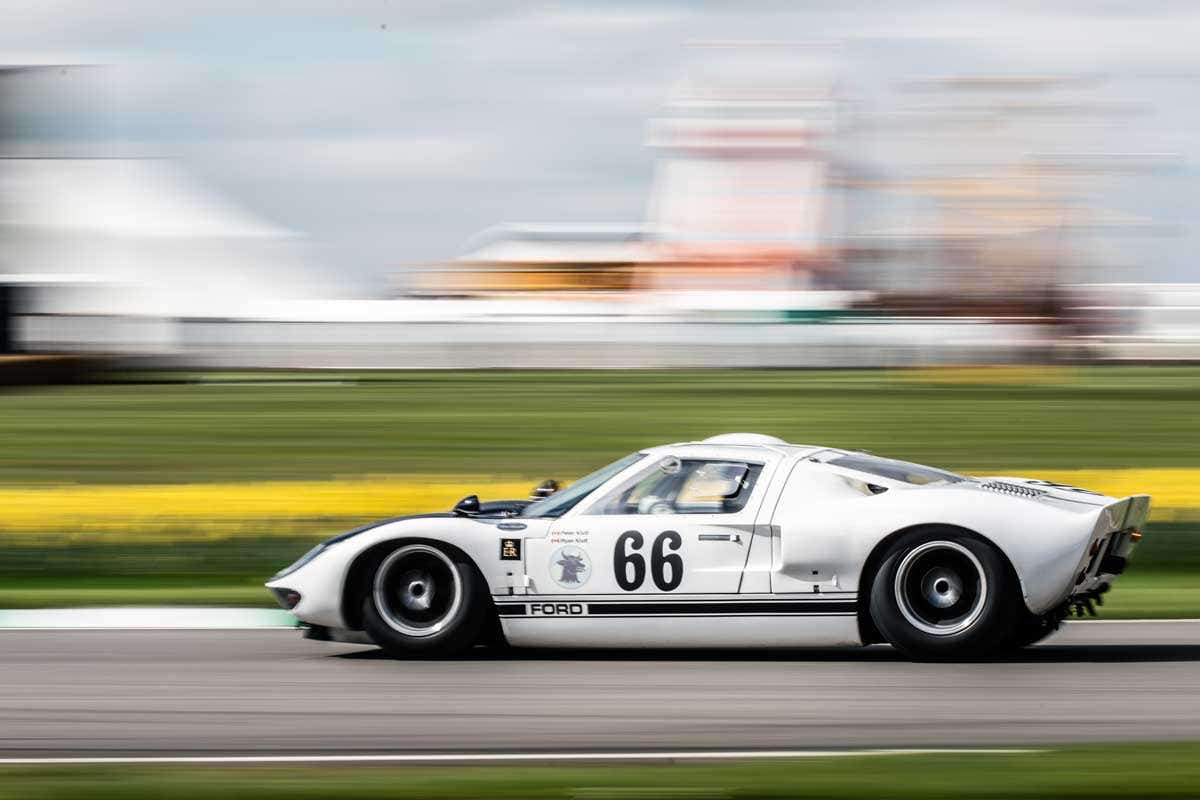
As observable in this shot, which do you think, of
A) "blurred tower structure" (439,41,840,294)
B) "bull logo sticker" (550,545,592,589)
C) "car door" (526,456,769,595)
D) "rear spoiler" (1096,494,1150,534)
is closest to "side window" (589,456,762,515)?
"car door" (526,456,769,595)

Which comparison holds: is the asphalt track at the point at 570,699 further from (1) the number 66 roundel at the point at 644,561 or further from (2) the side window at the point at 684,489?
(2) the side window at the point at 684,489

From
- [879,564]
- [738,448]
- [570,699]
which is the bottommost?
[570,699]

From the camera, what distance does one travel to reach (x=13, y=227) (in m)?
40.1

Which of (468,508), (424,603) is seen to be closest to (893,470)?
(468,508)

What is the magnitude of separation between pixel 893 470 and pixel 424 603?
211cm

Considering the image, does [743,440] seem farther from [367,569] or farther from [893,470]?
[367,569]

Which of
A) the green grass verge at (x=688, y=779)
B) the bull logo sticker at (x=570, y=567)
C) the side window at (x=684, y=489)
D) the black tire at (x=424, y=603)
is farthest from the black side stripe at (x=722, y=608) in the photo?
the green grass verge at (x=688, y=779)

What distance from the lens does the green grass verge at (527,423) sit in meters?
20.3

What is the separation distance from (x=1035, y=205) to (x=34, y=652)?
47910mm

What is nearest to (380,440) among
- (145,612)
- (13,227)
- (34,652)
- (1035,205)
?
(145,612)

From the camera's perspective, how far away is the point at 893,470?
7.91 metres

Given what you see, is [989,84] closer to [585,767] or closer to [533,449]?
[533,449]

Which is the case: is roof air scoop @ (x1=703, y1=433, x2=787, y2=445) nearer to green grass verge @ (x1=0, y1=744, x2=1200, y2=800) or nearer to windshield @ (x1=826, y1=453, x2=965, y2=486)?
windshield @ (x1=826, y1=453, x2=965, y2=486)

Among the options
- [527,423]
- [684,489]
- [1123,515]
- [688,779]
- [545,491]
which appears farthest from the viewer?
[527,423]
